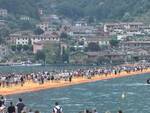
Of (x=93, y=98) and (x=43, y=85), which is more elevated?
(x=43, y=85)

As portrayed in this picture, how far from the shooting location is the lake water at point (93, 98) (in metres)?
72.3

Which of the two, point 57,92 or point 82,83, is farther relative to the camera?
point 82,83

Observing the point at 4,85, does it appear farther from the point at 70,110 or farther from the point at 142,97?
the point at 70,110

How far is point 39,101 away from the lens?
267 ft

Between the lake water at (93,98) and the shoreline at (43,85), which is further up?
the shoreline at (43,85)

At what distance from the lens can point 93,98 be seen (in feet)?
281

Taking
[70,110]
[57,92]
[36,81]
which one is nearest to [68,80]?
[36,81]

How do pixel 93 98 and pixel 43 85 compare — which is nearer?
pixel 93 98

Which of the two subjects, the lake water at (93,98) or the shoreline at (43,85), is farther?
the shoreline at (43,85)

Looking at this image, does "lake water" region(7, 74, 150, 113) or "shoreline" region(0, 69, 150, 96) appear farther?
"shoreline" region(0, 69, 150, 96)

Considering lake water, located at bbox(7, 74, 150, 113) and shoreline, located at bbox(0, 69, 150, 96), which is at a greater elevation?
Result: shoreline, located at bbox(0, 69, 150, 96)

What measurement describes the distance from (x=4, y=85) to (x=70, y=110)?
1058 inches

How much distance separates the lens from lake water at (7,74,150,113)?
237ft

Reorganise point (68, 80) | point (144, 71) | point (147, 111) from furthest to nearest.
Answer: point (144, 71) → point (68, 80) → point (147, 111)
